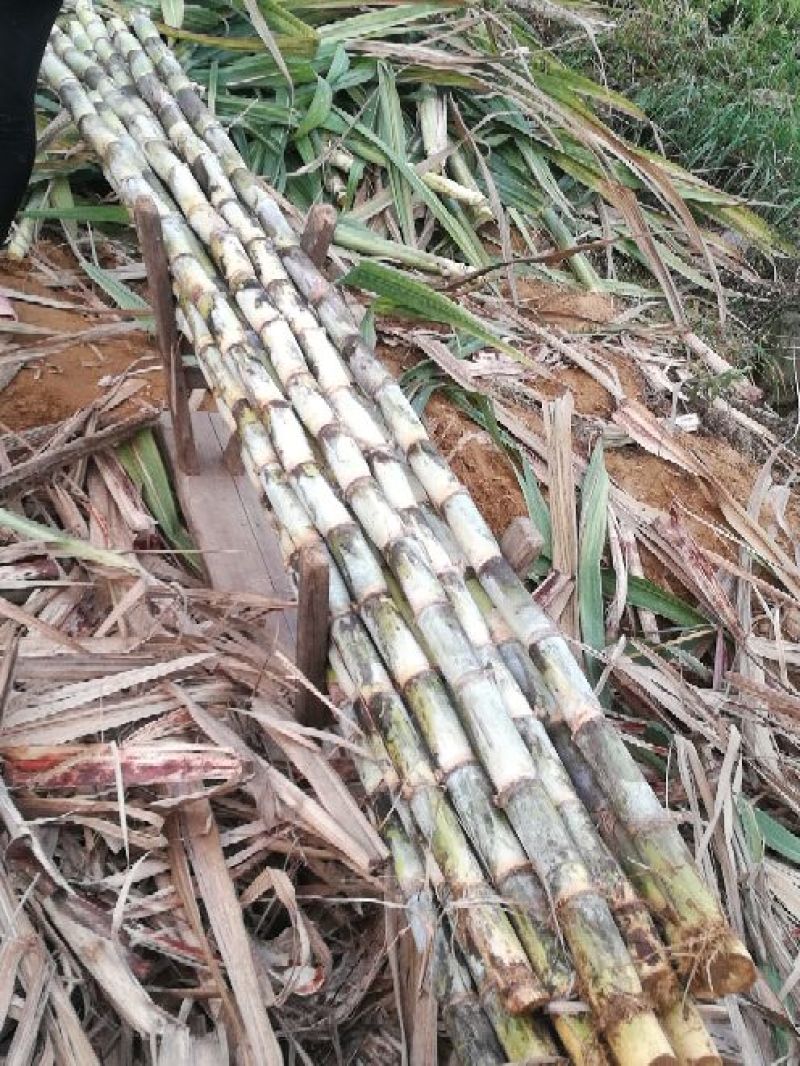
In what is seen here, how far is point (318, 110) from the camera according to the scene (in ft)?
10.7

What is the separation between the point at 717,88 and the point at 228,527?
2.74 metres

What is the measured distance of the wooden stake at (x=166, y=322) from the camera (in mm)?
2002

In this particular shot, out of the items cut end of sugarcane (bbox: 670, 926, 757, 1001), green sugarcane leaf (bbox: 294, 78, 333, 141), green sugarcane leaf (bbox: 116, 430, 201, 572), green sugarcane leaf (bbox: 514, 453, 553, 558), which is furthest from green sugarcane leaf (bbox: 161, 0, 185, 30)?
cut end of sugarcane (bbox: 670, 926, 757, 1001)

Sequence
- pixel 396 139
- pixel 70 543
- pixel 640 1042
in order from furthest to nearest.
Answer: pixel 396 139 → pixel 70 543 → pixel 640 1042

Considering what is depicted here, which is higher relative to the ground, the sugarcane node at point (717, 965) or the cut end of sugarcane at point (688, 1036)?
the sugarcane node at point (717, 965)

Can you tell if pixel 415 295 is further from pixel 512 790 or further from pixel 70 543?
pixel 512 790

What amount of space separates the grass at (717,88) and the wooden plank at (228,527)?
87.5 inches

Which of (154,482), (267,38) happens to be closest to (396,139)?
(267,38)

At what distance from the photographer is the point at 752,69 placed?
4.07 meters

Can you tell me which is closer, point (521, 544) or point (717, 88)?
point (521, 544)

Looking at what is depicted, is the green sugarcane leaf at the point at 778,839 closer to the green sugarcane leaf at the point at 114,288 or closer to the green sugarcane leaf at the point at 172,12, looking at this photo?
the green sugarcane leaf at the point at 114,288

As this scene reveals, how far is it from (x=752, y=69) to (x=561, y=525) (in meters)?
2.53

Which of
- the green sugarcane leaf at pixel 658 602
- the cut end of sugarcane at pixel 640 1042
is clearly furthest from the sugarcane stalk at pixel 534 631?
the green sugarcane leaf at pixel 658 602

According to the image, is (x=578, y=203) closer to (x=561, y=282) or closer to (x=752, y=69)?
(x=561, y=282)
